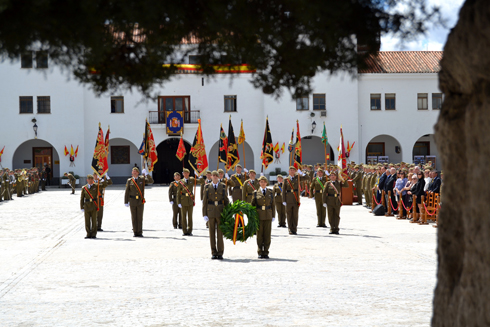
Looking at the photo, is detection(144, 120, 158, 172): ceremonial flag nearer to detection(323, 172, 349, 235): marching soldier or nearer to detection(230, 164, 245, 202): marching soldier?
detection(230, 164, 245, 202): marching soldier

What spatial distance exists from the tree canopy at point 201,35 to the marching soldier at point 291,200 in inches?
488

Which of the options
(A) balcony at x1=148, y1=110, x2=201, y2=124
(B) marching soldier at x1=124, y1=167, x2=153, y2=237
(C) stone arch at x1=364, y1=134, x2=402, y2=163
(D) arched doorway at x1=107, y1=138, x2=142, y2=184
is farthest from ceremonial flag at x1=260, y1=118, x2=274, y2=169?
(D) arched doorway at x1=107, y1=138, x2=142, y2=184

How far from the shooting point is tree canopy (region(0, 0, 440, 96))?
326 centimetres

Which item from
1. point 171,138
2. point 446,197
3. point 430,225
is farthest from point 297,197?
point 171,138

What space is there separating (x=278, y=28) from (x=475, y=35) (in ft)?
4.06

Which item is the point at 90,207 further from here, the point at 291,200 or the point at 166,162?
the point at 166,162

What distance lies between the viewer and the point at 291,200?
54.5ft

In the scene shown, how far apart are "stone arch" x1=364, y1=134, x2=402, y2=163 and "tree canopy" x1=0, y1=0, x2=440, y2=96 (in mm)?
41656

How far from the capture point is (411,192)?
63.9ft

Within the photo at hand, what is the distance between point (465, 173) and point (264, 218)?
8.91 m

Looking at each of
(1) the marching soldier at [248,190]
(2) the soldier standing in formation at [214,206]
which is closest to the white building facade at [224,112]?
(1) the marching soldier at [248,190]

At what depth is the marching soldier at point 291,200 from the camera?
16203mm

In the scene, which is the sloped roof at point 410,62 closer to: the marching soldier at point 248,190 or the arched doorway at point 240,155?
the arched doorway at point 240,155

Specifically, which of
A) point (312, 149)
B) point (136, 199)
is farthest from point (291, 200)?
point (312, 149)
